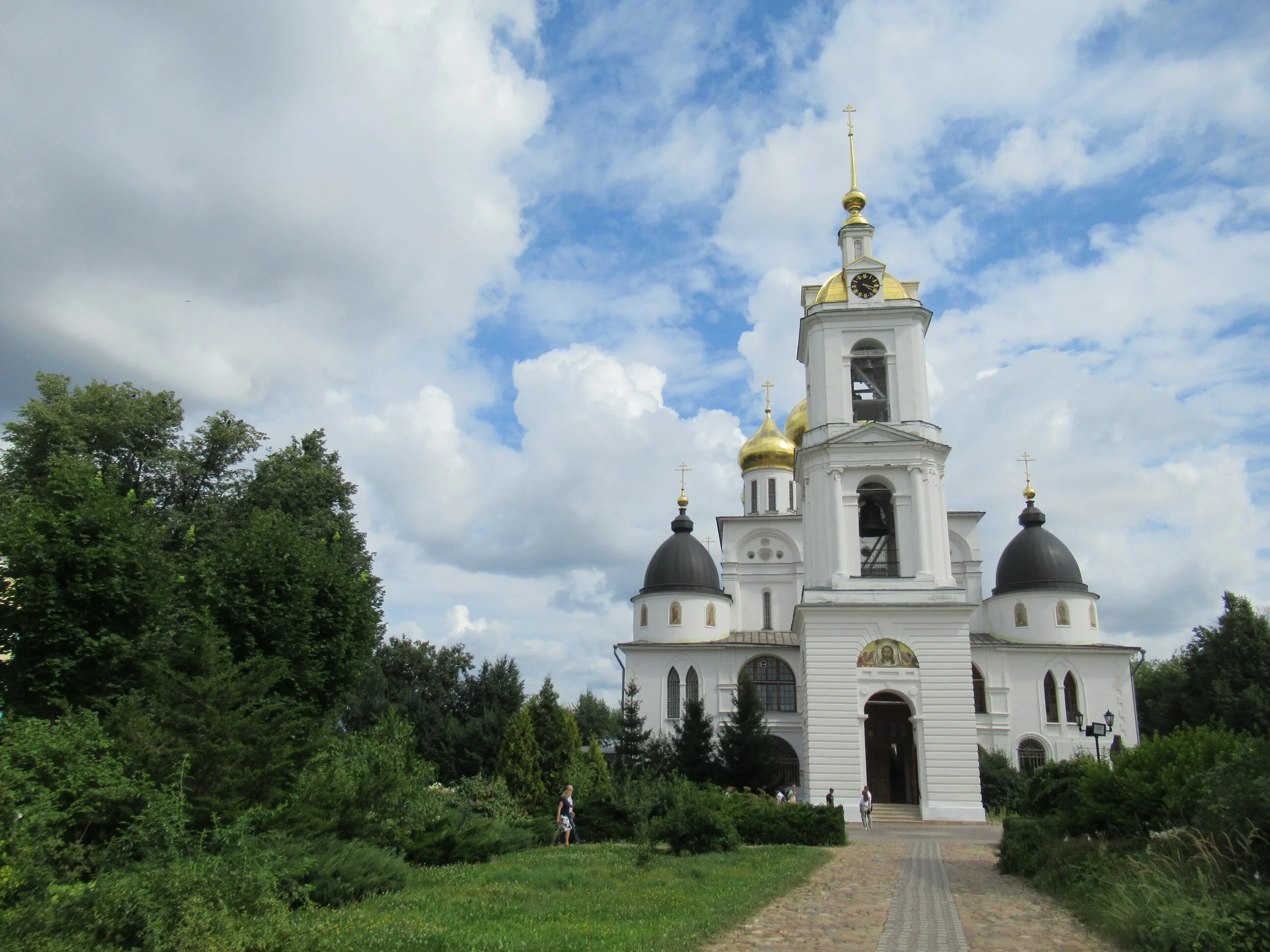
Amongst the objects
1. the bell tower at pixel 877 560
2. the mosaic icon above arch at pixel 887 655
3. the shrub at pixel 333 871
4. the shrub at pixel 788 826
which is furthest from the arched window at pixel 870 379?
the shrub at pixel 333 871

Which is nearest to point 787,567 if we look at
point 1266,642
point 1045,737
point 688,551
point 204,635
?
point 688,551

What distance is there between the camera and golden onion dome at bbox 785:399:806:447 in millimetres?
49438

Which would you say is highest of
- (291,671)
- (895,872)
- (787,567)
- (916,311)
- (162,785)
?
(916,311)

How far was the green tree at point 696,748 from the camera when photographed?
34.3 m

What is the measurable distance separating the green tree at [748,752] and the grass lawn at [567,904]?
17.6m

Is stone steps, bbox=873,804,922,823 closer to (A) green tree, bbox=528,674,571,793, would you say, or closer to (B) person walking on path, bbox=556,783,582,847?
(A) green tree, bbox=528,674,571,793

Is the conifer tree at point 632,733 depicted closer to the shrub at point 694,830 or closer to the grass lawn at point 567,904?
the shrub at point 694,830

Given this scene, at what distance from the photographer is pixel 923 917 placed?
10.9 metres

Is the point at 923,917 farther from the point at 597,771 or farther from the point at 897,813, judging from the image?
the point at 597,771

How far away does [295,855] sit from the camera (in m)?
10.7

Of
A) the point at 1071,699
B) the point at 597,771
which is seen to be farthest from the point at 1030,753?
the point at 597,771

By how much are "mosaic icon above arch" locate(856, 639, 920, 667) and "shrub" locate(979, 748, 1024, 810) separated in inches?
174

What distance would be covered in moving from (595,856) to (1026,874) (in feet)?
22.5

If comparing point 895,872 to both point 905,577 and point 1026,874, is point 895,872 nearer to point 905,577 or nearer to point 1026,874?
point 1026,874
